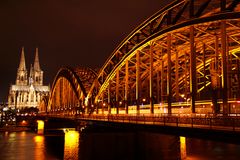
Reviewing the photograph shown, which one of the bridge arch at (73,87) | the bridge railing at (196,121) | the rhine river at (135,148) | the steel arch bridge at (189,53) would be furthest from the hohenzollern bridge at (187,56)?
the bridge arch at (73,87)

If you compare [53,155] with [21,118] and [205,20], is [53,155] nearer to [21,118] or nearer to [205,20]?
[205,20]

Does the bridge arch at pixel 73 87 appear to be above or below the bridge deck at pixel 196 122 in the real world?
above

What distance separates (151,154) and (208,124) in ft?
86.6

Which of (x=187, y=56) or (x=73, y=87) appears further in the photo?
(x=73, y=87)

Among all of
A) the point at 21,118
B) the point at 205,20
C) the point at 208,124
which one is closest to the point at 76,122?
the point at 205,20

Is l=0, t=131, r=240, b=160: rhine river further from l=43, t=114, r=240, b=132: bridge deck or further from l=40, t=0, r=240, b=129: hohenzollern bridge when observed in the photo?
l=43, t=114, r=240, b=132: bridge deck

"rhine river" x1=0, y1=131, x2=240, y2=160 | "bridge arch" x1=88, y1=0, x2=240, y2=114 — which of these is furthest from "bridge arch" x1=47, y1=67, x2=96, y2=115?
"bridge arch" x1=88, y1=0, x2=240, y2=114

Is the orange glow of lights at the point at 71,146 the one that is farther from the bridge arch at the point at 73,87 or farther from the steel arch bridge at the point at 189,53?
the bridge arch at the point at 73,87

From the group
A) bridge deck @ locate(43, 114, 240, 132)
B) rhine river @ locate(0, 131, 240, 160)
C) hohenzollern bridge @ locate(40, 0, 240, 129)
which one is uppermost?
hohenzollern bridge @ locate(40, 0, 240, 129)

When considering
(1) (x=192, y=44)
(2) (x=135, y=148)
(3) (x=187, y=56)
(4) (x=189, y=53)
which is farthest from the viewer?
(3) (x=187, y=56)

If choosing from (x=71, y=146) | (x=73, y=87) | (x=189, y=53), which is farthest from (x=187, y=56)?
(x=73, y=87)

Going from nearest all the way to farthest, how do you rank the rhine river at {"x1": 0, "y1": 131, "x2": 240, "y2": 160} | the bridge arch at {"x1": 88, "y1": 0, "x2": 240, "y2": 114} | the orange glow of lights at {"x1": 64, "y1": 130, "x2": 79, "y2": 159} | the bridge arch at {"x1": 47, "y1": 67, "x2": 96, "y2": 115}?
the bridge arch at {"x1": 88, "y1": 0, "x2": 240, "y2": 114}, the rhine river at {"x1": 0, "y1": 131, "x2": 240, "y2": 160}, the orange glow of lights at {"x1": 64, "y1": 130, "x2": 79, "y2": 159}, the bridge arch at {"x1": 47, "y1": 67, "x2": 96, "y2": 115}

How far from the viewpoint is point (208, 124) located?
22344mm

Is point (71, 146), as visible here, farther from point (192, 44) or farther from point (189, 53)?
point (192, 44)
